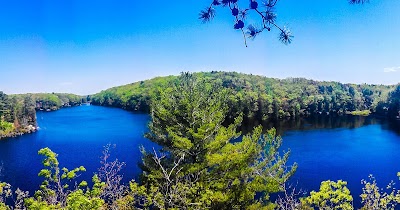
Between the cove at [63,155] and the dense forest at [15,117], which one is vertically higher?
the dense forest at [15,117]

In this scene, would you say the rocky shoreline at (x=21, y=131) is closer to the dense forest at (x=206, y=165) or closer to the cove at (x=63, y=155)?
the cove at (x=63, y=155)

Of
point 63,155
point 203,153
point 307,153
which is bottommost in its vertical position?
point 63,155

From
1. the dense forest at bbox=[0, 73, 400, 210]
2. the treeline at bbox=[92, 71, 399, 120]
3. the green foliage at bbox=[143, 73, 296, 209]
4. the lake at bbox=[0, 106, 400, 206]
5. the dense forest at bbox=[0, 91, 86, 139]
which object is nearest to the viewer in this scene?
the dense forest at bbox=[0, 73, 400, 210]

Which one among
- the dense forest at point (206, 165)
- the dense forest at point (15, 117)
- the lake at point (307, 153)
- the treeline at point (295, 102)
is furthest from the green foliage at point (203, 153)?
the dense forest at point (15, 117)

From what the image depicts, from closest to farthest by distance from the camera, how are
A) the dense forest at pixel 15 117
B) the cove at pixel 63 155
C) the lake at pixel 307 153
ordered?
the lake at pixel 307 153 < the cove at pixel 63 155 < the dense forest at pixel 15 117

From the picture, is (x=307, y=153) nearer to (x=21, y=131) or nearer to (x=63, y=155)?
(x=63, y=155)

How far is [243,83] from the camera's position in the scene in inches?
3565

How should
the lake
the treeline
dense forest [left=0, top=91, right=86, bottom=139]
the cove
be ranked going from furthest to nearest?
the treeline → dense forest [left=0, top=91, right=86, bottom=139] → the cove → the lake

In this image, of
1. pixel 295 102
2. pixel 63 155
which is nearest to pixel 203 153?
pixel 63 155

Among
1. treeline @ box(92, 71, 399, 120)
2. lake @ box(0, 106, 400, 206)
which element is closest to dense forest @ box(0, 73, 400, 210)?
lake @ box(0, 106, 400, 206)

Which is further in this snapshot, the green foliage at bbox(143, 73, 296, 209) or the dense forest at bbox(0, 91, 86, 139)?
the dense forest at bbox(0, 91, 86, 139)

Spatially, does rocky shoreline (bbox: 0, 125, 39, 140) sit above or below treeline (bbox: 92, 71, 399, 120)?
below

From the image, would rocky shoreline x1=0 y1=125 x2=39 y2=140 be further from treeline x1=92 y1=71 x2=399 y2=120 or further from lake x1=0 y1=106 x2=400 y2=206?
treeline x1=92 y1=71 x2=399 y2=120

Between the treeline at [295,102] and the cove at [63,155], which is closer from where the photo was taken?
the cove at [63,155]
